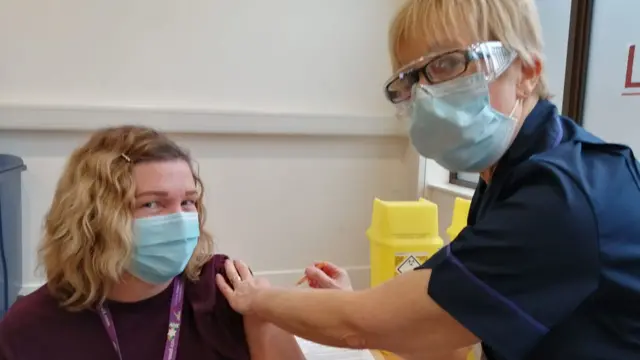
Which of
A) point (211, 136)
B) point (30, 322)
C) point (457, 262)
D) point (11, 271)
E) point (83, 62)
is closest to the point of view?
point (457, 262)

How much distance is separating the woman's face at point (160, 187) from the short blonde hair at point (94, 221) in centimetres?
2

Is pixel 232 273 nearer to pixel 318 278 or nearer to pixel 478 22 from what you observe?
pixel 318 278

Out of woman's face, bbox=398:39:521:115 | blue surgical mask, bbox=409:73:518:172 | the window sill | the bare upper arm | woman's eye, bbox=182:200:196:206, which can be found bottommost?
the bare upper arm

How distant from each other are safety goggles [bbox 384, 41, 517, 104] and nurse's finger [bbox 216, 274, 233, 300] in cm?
64

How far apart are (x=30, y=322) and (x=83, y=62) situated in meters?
1.94

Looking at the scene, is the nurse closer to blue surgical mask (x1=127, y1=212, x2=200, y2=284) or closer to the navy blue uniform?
the navy blue uniform

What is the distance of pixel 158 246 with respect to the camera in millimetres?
1346

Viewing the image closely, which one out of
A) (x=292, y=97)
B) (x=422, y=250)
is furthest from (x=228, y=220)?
(x=422, y=250)

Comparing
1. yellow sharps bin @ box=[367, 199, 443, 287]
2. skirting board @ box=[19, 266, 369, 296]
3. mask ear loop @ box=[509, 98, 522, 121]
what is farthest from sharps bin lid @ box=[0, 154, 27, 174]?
mask ear loop @ box=[509, 98, 522, 121]

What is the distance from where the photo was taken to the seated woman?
1.31 meters

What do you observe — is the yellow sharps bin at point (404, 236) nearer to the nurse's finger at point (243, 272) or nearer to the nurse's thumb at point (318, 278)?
the nurse's thumb at point (318, 278)

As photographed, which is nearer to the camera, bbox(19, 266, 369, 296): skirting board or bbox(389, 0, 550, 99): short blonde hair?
bbox(389, 0, 550, 99): short blonde hair

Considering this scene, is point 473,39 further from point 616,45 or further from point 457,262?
point 616,45

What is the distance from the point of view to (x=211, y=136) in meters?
3.17
